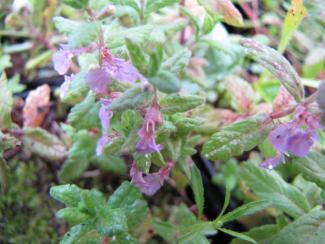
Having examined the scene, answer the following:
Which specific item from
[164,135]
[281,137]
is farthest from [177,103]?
[281,137]

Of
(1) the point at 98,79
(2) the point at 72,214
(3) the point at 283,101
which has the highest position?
(1) the point at 98,79

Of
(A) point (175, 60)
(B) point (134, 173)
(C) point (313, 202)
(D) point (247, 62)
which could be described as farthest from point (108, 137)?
(D) point (247, 62)

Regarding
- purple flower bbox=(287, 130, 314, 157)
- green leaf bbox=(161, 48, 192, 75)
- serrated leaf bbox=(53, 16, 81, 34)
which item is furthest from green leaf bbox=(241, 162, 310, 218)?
serrated leaf bbox=(53, 16, 81, 34)

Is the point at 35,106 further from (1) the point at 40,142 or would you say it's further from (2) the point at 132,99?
(2) the point at 132,99

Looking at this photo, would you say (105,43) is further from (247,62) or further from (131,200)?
(247,62)

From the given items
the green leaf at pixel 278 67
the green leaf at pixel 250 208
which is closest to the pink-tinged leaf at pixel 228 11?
the green leaf at pixel 278 67

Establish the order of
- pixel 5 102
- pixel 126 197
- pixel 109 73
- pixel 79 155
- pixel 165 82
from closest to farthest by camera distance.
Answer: pixel 165 82
pixel 109 73
pixel 126 197
pixel 5 102
pixel 79 155

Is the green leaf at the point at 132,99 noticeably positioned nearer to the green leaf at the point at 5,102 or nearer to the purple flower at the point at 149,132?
the purple flower at the point at 149,132
